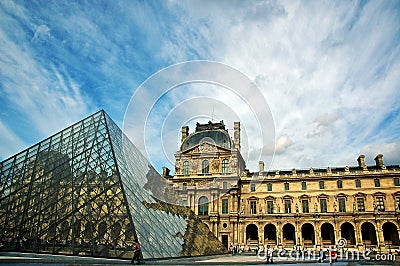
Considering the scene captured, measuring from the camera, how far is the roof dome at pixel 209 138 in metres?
46.8

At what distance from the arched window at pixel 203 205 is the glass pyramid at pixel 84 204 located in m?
21.1

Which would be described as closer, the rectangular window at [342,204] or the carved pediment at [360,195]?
the carved pediment at [360,195]

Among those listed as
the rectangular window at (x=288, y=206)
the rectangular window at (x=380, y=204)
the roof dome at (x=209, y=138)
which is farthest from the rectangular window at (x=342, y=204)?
the roof dome at (x=209, y=138)

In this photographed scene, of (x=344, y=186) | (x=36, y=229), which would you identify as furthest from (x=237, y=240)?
(x=36, y=229)

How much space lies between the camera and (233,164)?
1729 inches

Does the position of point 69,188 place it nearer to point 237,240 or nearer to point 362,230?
point 237,240

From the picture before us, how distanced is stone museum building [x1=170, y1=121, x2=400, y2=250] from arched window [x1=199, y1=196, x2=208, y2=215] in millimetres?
135

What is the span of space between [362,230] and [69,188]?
3595 centimetres

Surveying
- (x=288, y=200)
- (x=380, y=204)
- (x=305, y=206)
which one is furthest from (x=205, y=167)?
(x=380, y=204)

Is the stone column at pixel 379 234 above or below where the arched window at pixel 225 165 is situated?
below

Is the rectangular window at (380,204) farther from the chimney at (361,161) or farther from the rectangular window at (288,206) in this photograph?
the rectangular window at (288,206)

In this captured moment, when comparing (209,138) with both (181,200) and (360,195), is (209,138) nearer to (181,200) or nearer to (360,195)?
(181,200)

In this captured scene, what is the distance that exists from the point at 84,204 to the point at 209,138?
3396 centimetres

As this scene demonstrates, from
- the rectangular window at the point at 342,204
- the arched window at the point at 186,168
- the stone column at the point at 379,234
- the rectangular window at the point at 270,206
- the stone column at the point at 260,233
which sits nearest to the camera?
the stone column at the point at 379,234
